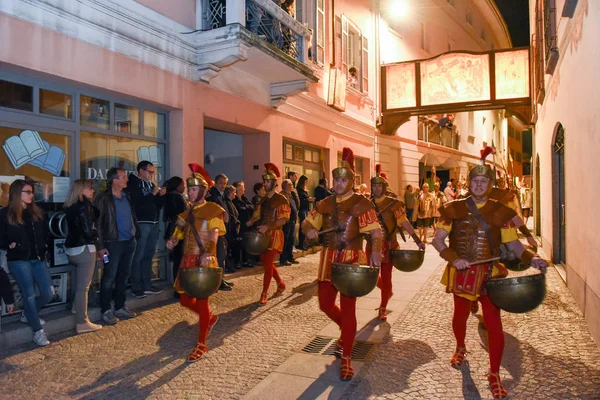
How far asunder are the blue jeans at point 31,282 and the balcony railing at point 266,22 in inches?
213

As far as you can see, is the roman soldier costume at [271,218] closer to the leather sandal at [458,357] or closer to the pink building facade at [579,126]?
the leather sandal at [458,357]

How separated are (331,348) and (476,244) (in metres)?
1.92

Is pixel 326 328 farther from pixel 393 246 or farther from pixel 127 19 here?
pixel 127 19

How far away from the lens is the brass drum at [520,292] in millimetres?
3645

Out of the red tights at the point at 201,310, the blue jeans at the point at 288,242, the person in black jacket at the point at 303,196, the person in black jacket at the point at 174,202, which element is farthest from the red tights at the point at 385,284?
the person in black jacket at the point at 303,196

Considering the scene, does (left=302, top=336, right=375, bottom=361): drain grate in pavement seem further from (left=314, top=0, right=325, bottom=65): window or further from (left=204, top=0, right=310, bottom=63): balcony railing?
(left=314, top=0, right=325, bottom=65): window

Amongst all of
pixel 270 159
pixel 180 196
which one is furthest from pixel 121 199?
pixel 270 159

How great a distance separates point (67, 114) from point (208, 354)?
4.04 metres

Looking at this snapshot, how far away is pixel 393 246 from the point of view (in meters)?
6.59

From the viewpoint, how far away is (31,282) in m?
5.22

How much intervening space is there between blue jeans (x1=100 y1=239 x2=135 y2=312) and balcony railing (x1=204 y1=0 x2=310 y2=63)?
4.55m

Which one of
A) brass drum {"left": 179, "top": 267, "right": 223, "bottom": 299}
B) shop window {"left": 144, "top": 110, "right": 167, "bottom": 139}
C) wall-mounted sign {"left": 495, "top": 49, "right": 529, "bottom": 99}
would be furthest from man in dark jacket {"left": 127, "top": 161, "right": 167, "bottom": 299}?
wall-mounted sign {"left": 495, "top": 49, "right": 529, "bottom": 99}

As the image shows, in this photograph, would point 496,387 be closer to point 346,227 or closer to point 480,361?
point 480,361

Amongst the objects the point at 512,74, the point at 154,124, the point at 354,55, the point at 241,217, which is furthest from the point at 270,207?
the point at 512,74
